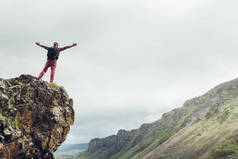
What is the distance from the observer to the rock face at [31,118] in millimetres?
20425

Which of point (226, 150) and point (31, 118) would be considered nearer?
point (31, 118)

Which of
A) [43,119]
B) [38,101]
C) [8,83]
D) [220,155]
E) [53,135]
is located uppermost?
[8,83]

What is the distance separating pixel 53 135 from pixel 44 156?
2.29 m

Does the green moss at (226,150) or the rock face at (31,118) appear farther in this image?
the green moss at (226,150)

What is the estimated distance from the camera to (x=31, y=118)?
23.0 m

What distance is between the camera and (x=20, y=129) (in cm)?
2162

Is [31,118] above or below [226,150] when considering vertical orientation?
above

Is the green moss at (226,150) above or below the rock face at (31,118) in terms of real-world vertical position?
below

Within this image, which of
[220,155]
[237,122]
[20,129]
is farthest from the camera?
[237,122]

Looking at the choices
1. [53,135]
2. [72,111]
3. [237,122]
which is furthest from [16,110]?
[237,122]

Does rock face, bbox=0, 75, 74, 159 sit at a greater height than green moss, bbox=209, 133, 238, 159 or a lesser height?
greater

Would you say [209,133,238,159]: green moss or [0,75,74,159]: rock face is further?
[209,133,238,159]: green moss

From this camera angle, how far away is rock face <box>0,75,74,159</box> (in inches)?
804

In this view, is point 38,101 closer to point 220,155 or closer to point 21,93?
point 21,93
